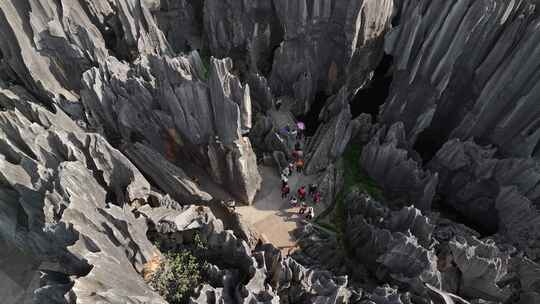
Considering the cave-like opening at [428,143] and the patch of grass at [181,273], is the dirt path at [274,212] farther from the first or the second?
the cave-like opening at [428,143]

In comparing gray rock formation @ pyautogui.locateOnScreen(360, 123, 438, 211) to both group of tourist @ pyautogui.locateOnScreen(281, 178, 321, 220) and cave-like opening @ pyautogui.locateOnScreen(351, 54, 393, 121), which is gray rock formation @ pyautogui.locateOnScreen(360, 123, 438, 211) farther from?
cave-like opening @ pyautogui.locateOnScreen(351, 54, 393, 121)

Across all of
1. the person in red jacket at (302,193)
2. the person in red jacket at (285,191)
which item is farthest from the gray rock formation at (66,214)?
the person in red jacket at (302,193)

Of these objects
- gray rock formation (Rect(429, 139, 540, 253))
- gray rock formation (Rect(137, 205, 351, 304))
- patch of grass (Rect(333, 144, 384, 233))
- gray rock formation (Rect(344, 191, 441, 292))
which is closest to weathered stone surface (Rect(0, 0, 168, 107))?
gray rock formation (Rect(137, 205, 351, 304))

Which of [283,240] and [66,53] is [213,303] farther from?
[66,53]

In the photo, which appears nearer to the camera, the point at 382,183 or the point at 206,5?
the point at 382,183

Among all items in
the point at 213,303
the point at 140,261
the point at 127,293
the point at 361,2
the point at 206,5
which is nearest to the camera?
the point at 127,293

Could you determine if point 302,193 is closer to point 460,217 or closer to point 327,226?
point 327,226

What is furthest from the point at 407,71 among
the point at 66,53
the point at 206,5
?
the point at 66,53
